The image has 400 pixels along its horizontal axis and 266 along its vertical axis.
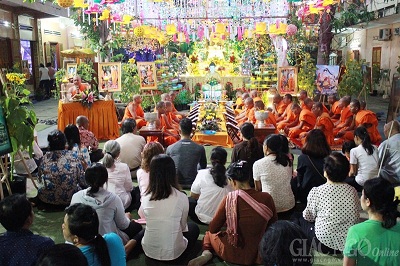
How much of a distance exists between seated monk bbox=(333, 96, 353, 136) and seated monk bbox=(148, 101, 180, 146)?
109 inches

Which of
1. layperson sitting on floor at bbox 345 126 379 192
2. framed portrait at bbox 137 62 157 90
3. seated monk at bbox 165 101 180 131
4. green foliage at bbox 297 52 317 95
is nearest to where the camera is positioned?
layperson sitting on floor at bbox 345 126 379 192

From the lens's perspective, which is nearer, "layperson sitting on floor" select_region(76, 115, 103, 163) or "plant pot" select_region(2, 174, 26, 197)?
"plant pot" select_region(2, 174, 26, 197)

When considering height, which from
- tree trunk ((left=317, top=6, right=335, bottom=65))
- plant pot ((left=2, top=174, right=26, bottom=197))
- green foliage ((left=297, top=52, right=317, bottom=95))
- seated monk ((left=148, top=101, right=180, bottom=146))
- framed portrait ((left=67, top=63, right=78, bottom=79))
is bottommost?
plant pot ((left=2, top=174, right=26, bottom=197))

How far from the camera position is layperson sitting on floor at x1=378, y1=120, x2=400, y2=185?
4.35 metres

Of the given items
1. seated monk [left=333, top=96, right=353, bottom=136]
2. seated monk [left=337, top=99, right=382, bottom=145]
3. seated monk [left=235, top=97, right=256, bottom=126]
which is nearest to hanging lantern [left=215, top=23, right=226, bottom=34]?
seated monk [left=235, top=97, right=256, bottom=126]

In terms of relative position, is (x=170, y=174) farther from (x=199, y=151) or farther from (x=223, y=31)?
(x=223, y=31)

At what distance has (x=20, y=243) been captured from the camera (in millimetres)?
2131

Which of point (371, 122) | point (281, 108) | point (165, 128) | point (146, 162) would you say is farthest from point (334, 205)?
point (281, 108)

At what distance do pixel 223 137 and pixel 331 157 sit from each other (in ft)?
13.3

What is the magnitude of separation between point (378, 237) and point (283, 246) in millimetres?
705

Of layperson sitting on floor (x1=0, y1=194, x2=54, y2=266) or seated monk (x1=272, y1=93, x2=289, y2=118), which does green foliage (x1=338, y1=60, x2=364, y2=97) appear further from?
layperson sitting on floor (x1=0, y1=194, x2=54, y2=266)

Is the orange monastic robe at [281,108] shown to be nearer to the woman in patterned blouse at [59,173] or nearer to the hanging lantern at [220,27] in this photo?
the hanging lantern at [220,27]

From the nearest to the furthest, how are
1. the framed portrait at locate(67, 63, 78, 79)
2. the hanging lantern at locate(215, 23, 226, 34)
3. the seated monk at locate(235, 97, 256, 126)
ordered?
the seated monk at locate(235, 97, 256, 126), the framed portrait at locate(67, 63, 78, 79), the hanging lantern at locate(215, 23, 226, 34)

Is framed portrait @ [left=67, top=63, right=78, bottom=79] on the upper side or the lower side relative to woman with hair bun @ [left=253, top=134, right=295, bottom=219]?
upper
